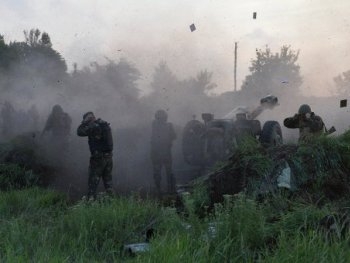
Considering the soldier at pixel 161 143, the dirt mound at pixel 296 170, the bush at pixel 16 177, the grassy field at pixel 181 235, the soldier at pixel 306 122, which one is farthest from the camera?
the soldier at pixel 161 143

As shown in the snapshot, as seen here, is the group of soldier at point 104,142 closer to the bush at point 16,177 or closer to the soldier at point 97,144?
the soldier at point 97,144

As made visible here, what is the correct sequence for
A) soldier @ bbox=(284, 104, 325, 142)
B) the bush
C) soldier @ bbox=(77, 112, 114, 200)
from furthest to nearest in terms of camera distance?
the bush < soldier @ bbox=(77, 112, 114, 200) < soldier @ bbox=(284, 104, 325, 142)

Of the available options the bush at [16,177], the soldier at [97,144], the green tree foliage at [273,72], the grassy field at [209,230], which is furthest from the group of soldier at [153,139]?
the green tree foliage at [273,72]

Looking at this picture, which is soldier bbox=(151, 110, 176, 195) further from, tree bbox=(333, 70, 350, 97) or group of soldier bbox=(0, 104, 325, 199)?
tree bbox=(333, 70, 350, 97)

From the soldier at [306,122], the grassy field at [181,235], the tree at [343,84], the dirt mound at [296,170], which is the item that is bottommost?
the grassy field at [181,235]

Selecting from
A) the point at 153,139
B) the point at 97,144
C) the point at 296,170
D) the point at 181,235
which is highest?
the point at 153,139

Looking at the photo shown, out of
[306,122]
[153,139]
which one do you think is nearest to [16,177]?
[153,139]

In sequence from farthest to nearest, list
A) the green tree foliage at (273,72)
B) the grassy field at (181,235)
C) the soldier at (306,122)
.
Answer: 1. the green tree foliage at (273,72)
2. the soldier at (306,122)
3. the grassy field at (181,235)

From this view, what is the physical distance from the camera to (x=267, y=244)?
4695 mm

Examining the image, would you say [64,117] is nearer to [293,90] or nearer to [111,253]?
[111,253]

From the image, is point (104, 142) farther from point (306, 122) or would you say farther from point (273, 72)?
point (273, 72)

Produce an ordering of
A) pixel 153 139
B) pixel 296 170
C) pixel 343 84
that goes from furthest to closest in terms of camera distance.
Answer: pixel 343 84
pixel 153 139
pixel 296 170

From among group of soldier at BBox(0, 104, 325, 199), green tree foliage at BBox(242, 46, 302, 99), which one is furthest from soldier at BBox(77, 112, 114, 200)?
green tree foliage at BBox(242, 46, 302, 99)

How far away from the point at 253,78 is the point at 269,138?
22764mm
